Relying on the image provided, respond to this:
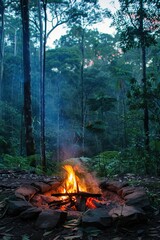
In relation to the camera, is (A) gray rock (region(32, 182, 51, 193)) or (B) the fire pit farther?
(A) gray rock (region(32, 182, 51, 193))

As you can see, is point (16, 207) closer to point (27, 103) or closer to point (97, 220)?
point (97, 220)

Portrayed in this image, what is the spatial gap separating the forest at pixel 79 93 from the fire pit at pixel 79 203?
98.1 inches

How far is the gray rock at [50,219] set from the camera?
2.99 m

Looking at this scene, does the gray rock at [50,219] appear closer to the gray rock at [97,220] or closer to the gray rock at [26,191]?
the gray rock at [97,220]

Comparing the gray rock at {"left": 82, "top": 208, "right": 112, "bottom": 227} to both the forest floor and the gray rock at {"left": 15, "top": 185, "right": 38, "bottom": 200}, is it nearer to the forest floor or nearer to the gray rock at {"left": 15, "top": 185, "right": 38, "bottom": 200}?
the forest floor

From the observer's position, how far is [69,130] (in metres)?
27.3

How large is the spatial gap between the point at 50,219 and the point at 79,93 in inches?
1041

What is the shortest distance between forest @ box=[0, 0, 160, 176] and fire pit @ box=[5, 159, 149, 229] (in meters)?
2.49

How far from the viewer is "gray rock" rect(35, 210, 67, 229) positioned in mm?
2994

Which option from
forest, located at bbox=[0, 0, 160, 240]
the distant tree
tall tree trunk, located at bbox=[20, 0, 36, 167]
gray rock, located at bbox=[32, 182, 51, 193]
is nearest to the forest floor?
forest, located at bbox=[0, 0, 160, 240]

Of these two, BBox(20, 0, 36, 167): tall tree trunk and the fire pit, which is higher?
BBox(20, 0, 36, 167): tall tree trunk

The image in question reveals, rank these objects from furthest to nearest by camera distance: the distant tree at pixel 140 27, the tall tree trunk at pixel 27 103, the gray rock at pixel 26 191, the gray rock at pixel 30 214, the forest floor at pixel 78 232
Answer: the tall tree trunk at pixel 27 103, the distant tree at pixel 140 27, the gray rock at pixel 26 191, the gray rock at pixel 30 214, the forest floor at pixel 78 232

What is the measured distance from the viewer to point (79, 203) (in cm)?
411

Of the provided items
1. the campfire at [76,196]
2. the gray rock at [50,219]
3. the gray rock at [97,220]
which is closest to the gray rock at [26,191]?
the campfire at [76,196]
